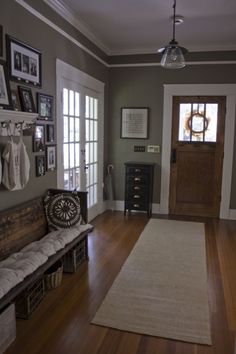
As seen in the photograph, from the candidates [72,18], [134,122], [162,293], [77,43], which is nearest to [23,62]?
[72,18]

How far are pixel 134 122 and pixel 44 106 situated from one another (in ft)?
7.73

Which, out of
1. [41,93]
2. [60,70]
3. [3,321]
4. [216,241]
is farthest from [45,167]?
[216,241]

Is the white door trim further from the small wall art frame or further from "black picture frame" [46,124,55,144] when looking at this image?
"black picture frame" [46,124,55,144]

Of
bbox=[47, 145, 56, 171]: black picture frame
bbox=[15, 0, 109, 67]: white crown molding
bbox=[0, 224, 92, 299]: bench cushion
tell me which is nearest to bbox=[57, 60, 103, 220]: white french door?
bbox=[47, 145, 56, 171]: black picture frame

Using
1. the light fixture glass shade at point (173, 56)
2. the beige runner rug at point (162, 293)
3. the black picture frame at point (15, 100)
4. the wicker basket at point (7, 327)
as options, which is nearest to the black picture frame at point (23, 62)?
the black picture frame at point (15, 100)

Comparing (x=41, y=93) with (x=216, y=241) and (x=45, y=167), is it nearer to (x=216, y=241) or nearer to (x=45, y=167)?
(x=45, y=167)

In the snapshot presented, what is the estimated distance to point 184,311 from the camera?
2385 mm

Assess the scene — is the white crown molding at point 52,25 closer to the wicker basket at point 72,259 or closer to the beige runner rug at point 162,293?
the wicker basket at point 72,259

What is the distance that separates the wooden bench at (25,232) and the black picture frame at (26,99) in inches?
34.1

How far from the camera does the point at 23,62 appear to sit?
8.98 ft

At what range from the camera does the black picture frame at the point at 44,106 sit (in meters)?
3.06

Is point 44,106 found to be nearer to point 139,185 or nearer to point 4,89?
point 4,89

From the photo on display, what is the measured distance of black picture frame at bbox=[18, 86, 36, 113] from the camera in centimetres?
275

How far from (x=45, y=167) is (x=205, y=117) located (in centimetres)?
293
